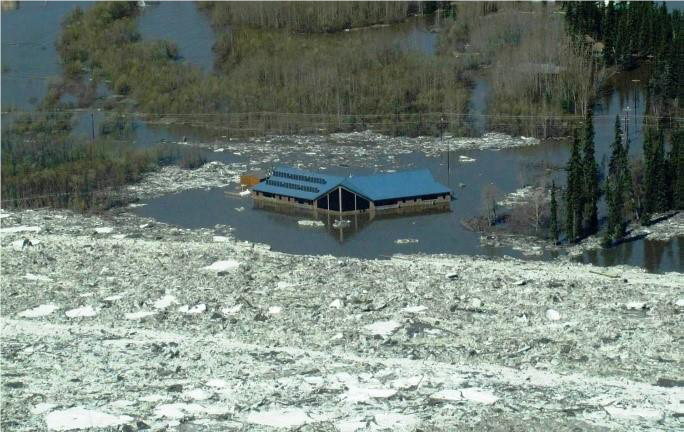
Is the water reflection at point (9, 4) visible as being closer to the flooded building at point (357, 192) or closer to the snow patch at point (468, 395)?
the flooded building at point (357, 192)

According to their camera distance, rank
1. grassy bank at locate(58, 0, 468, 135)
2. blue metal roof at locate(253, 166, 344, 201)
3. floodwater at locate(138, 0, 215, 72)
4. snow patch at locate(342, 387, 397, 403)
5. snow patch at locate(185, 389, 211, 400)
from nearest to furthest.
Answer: snow patch at locate(342, 387, 397, 403)
snow patch at locate(185, 389, 211, 400)
blue metal roof at locate(253, 166, 344, 201)
grassy bank at locate(58, 0, 468, 135)
floodwater at locate(138, 0, 215, 72)

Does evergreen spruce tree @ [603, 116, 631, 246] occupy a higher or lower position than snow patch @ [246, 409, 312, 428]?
higher

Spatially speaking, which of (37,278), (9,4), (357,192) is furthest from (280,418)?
(9,4)

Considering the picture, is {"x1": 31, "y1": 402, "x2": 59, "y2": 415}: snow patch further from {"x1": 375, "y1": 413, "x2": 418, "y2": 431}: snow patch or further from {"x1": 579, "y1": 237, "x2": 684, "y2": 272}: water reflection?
{"x1": 579, "y1": 237, "x2": 684, "y2": 272}: water reflection

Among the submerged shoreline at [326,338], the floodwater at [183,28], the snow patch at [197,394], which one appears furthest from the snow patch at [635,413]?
the floodwater at [183,28]

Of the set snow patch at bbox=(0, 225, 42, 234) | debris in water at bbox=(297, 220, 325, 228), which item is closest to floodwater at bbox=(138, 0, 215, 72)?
debris in water at bbox=(297, 220, 325, 228)

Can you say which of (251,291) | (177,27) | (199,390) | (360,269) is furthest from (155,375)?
(177,27)
